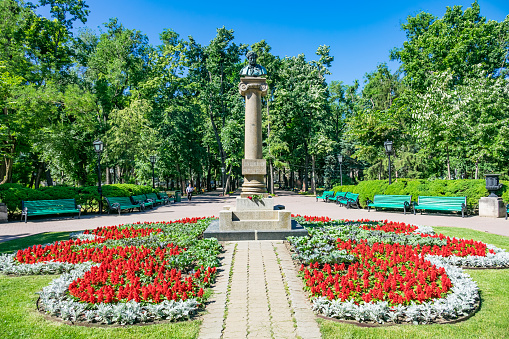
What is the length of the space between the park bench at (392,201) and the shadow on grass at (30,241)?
45.7ft

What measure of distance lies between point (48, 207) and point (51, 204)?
20 centimetres

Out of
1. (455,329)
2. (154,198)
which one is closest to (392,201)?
(455,329)

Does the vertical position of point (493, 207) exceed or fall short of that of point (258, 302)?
it exceeds it

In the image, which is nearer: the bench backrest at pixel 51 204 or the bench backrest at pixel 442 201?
the bench backrest at pixel 442 201

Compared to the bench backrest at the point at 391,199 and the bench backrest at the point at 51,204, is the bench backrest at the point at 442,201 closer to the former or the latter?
the bench backrest at the point at 391,199

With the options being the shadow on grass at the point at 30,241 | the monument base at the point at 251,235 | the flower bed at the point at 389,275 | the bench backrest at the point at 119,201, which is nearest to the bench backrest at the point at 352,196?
the flower bed at the point at 389,275

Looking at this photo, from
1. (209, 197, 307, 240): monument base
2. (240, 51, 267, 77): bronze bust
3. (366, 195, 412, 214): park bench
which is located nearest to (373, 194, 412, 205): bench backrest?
(366, 195, 412, 214): park bench

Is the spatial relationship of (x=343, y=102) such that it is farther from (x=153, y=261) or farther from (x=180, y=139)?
(x=153, y=261)

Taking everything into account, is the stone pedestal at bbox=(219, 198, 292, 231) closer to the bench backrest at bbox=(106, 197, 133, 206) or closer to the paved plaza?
the paved plaza

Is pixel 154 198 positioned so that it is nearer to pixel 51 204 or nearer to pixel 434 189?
pixel 51 204

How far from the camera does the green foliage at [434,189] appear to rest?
14.6m

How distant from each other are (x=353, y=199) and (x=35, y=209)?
16.5 meters

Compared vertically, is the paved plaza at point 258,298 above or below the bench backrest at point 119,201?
below

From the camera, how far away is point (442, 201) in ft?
49.2
